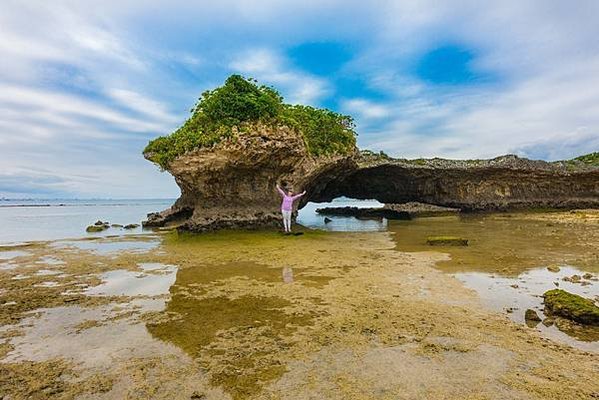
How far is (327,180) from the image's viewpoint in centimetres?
2317

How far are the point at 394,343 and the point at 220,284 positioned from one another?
395cm

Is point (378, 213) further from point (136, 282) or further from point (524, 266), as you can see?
point (136, 282)

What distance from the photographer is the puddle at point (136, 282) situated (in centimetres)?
682

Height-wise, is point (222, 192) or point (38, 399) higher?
point (222, 192)

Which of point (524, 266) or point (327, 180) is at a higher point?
point (327, 180)

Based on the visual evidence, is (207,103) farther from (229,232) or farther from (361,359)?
(361,359)

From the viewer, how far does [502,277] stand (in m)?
A: 7.41

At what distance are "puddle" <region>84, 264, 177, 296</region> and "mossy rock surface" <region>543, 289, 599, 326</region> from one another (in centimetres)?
615

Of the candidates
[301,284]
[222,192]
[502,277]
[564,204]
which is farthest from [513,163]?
[301,284]

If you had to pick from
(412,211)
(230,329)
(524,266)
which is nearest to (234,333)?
(230,329)

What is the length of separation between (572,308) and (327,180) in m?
18.5

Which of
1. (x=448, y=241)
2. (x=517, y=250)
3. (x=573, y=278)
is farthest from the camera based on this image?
(x=448, y=241)

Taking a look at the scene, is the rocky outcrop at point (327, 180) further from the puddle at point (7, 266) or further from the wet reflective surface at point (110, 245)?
the puddle at point (7, 266)

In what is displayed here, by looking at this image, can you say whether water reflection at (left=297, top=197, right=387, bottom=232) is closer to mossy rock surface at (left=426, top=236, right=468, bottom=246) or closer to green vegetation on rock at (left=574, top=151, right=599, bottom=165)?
mossy rock surface at (left=426, top=236, right=468, bottom=246)
